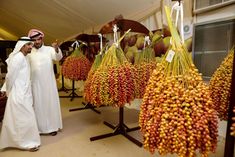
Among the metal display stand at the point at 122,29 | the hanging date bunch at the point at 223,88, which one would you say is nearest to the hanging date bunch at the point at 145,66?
the metal display stand at the point at 122,29

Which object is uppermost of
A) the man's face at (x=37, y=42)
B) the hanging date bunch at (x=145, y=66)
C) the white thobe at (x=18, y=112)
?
the man's face at (x=37, y=42)

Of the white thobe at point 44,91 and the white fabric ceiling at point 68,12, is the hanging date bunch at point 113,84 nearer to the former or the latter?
the white thobe at point 44,91

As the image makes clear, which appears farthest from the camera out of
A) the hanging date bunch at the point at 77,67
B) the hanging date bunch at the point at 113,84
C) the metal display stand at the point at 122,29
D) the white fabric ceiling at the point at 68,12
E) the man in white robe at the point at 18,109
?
the hanging date bunch at the point at 77,67

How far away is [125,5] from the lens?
138 inches

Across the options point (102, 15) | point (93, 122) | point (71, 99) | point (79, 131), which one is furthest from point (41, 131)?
point (102, 15)

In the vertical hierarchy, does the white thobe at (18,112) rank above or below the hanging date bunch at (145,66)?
below

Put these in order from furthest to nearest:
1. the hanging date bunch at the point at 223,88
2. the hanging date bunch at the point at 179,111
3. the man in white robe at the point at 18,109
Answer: the man in white robe at the point at 18,109, the hanging date bunch at the point at 223,88, the hanging date bunch at the point at 179,111

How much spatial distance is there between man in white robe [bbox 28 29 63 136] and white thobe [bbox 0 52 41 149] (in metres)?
0.36

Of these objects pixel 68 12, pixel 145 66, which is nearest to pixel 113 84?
pixel 145 66

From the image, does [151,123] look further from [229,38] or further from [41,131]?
[41,131]

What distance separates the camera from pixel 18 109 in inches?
90.8

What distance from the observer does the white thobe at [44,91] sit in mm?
→ 2734

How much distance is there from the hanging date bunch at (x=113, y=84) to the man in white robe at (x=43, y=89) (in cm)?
90

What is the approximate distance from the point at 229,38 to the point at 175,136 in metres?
1.71
